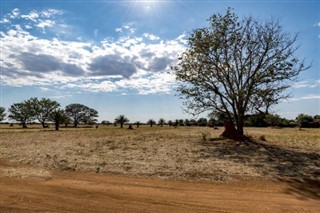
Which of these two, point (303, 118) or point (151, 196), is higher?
point (303, 118)

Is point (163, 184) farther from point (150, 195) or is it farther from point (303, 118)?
point (303, 118)

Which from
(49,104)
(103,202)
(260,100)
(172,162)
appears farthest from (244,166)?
(49,104)

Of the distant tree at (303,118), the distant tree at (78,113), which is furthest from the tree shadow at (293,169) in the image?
the distant tree at (78,113)

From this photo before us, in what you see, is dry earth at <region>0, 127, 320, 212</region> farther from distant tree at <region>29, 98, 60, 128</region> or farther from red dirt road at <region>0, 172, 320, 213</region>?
distant tree at <region>29, 98, 60, 128</region>

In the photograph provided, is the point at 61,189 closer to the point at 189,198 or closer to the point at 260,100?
the point at 189,198

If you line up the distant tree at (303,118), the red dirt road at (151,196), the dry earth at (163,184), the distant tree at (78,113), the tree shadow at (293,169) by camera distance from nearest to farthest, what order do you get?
the red dirt road at (151,196)
the dry earth at (163,184)
the tree shadow at (293,169)
the distant tree at (303,118)
the distant tree at (78,113)

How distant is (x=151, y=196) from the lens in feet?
29.0

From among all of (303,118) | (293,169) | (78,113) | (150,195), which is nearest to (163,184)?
(150,195)

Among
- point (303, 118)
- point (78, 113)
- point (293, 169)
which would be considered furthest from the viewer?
point (78, 113)

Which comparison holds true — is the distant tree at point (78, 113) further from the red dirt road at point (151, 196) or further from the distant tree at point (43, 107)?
the red dirt road at point (151, 196)

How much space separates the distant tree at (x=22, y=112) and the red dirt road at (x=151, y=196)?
88361 millimetres

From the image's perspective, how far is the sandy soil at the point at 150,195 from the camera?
791 cm

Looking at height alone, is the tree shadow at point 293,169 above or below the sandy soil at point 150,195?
above

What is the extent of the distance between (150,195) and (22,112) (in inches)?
3741
